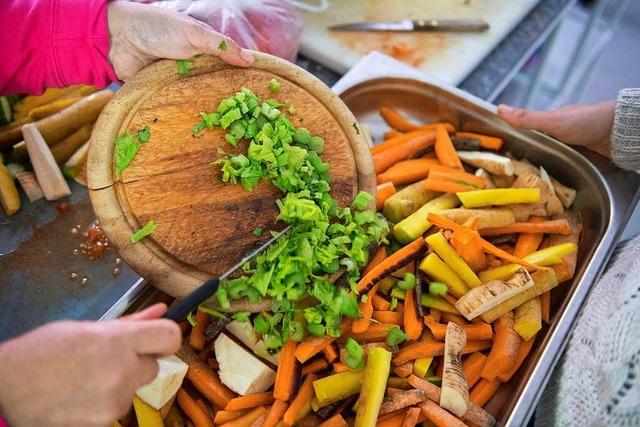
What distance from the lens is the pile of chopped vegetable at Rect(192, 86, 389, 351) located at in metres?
1.38

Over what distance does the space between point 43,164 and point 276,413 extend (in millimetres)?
1197

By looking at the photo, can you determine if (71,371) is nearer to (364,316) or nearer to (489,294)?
(364,316)

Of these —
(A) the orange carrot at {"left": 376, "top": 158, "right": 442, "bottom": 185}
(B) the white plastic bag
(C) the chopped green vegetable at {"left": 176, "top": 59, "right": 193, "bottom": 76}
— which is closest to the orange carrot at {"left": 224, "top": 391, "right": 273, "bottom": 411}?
(A) the orange carrot at {"left": 376, "top": 158, "right": 442, "bottom": 185}

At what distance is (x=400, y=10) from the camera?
105 inches

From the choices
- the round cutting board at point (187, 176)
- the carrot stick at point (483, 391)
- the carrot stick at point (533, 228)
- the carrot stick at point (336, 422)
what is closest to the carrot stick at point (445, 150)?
the carrot stick at point (533, 228)

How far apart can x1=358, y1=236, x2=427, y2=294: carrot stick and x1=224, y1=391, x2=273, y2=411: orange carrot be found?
38 centimetres

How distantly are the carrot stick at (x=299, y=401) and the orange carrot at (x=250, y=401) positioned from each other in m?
0.08

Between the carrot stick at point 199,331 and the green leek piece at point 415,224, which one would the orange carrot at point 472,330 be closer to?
the green leek piece at point 415,224

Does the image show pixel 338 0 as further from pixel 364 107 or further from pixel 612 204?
pixel 612 204

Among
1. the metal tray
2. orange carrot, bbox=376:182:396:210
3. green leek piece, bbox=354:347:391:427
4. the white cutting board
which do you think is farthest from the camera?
the white cutting board

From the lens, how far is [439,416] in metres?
1.35

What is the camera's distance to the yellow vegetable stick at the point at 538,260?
5.18ft

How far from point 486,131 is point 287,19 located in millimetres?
947

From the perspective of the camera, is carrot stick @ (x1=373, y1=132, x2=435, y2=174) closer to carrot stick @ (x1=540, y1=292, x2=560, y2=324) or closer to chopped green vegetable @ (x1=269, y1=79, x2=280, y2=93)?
chopped green vegetable @ (x1=269, y1=79, x2=280, y2=93)
